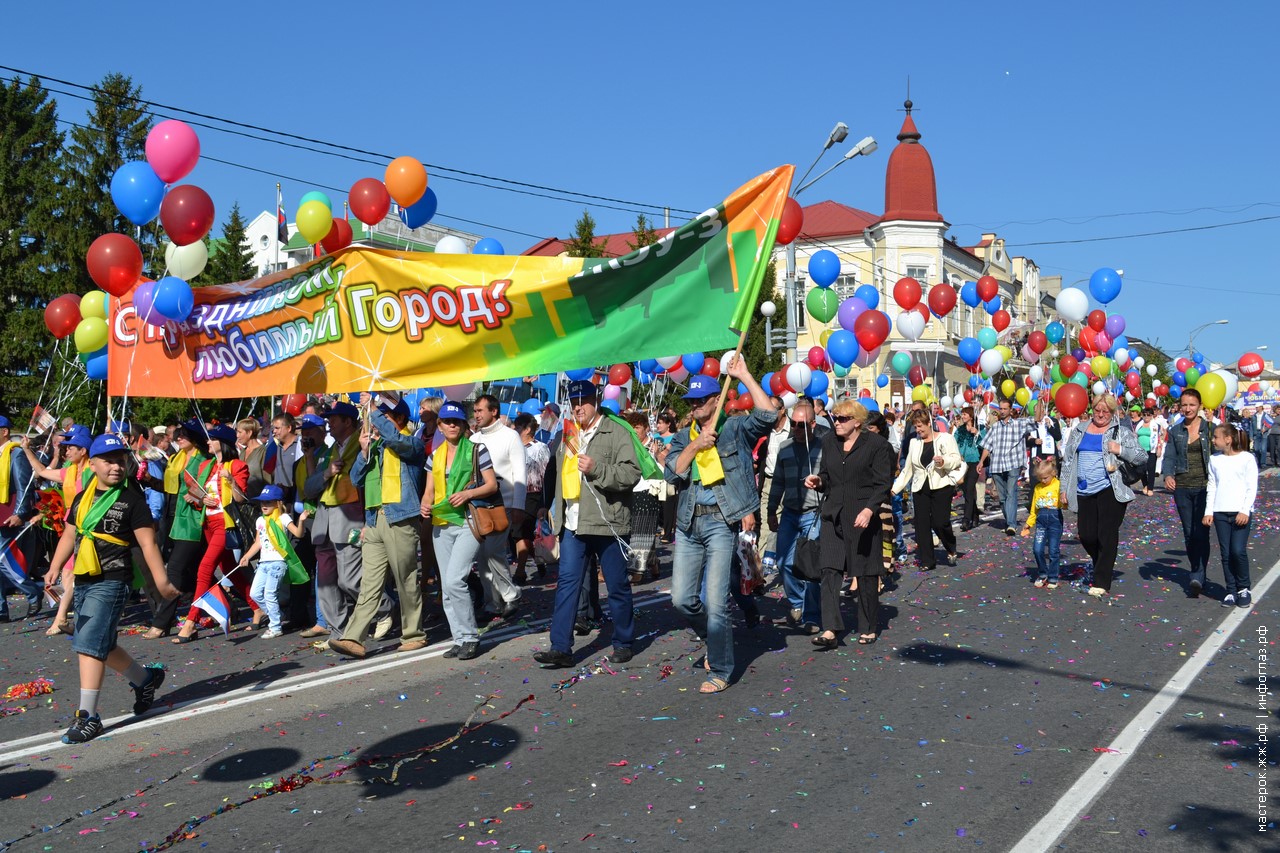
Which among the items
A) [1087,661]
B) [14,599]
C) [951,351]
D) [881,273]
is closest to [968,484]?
[1087,661]

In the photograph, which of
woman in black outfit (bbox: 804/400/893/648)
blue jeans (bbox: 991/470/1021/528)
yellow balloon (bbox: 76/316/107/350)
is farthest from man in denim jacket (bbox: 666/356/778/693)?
blue jeans (bbox: 991/470/1021/528)

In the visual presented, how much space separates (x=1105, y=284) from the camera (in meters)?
19.4

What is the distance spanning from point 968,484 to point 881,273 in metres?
36.1

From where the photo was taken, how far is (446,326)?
7.61 m

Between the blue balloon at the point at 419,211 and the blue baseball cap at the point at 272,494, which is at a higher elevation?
the blue balloon at the point at 419,211

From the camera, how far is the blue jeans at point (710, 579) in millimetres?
6719

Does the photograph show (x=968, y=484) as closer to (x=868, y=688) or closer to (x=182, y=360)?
(x=868, y=688)

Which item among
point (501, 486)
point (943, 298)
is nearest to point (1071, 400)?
point (943, 298)

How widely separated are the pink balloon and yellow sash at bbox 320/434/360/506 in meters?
2.66

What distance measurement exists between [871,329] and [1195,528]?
6609 mm

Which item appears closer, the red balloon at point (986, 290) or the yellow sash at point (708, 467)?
the yellow sash at point (708, 467)

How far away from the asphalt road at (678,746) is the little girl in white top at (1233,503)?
84cm

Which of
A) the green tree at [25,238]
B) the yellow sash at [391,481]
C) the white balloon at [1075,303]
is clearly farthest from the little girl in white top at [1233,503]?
the green tree at [25,238]

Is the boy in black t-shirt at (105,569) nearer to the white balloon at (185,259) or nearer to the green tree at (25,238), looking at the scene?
the white balloon at (185,259)
